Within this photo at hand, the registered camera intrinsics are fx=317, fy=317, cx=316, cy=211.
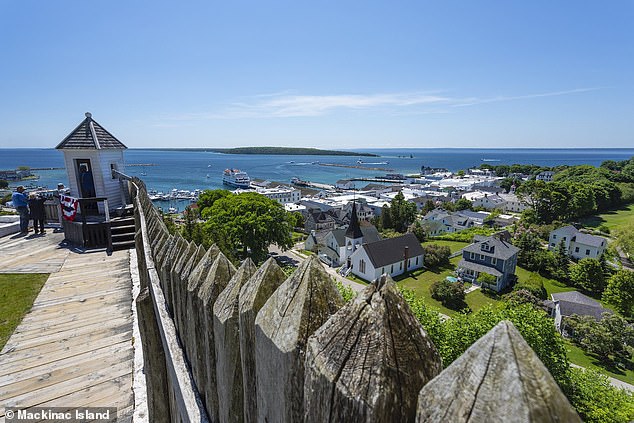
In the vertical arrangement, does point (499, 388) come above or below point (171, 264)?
above

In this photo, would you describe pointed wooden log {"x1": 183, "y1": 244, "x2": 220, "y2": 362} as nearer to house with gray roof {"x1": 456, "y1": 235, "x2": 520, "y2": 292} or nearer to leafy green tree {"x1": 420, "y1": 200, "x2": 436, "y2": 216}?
house with gray roof {"x1": 456, "y1": 235, "x2": 520, "y2": 292}

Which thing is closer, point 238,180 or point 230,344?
point 230,344

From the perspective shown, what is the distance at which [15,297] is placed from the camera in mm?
5426

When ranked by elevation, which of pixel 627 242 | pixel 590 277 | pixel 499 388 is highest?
pixel 499 388

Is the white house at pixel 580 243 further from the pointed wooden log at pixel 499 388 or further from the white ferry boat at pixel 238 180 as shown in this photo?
the white ferry boat at pixel 238 180

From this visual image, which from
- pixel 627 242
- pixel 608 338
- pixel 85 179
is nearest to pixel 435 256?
pixel 608 338

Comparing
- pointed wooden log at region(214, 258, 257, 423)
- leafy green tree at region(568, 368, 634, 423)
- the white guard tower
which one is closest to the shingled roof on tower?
the white guard tower

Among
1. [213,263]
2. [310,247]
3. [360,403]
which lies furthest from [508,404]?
[310,247]

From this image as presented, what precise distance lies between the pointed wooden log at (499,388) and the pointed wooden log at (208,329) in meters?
1.38

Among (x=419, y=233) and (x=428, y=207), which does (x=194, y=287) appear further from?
(x=428, y=207)

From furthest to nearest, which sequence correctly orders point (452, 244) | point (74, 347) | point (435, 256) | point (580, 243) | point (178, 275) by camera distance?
point (452, 244) → point (580, 243) → point (435, 256) → point (74, 347) → point (178, 275)

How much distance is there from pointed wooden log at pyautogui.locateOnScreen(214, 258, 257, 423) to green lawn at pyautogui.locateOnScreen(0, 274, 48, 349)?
442 cm

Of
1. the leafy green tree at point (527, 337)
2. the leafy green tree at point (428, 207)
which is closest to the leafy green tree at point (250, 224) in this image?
the leafy green tree at point (527, 337)

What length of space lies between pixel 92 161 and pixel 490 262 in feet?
125
